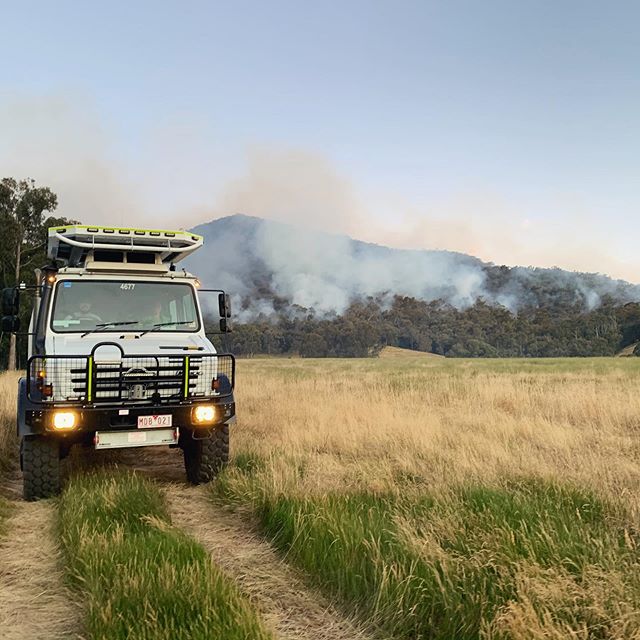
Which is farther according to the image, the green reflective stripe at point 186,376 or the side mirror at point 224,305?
the side mirror at point 224,305

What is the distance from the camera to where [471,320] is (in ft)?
421

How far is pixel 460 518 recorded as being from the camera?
4293 millimetres

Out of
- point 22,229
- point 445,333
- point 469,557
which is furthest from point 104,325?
point 445,333

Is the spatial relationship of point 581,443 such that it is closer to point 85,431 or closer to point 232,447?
point 232,447

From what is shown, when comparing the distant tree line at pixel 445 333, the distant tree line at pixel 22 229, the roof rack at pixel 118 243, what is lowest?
the distant tree line at pixel 445 333

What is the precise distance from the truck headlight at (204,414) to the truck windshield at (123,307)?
1477 mm

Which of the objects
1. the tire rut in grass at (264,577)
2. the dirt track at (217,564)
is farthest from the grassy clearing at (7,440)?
the tire rut in grass at (264,577)

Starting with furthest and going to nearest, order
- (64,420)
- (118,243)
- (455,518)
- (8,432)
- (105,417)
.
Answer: (8,432), (118,243), (105,417), (64,420), (455,518)

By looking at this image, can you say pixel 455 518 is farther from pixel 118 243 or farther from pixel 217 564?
pixel 118 243

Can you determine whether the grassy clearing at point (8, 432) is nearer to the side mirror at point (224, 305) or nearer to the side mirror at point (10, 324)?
the side mirror at point (10, 324)

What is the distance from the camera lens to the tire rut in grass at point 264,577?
10.9 feet

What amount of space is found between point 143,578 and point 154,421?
3.08 metres

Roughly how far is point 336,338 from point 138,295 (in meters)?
90.9

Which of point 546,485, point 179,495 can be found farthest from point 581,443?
point 179,495
